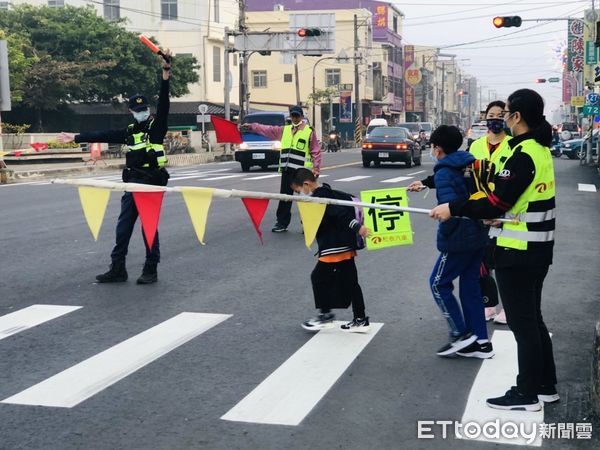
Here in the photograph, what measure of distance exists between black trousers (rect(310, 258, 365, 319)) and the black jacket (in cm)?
13

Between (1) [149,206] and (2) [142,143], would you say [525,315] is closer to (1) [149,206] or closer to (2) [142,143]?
(1) [149,206]

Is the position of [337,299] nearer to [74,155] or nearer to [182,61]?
[74,155]

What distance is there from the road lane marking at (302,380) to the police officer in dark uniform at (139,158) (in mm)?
2870

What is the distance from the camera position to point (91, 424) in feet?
15.8

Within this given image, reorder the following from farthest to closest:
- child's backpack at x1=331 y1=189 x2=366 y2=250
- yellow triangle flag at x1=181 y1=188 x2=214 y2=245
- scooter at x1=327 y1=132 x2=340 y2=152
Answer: scooter at x1=327 y1=132 x2=340 y2=152 < child's backpack at x1=331 y1=189 x2=366 y2=250 < yellow triangle flag at x1=181 y1=188 x2=214 y2=245

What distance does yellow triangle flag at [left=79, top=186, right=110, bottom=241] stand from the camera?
281 inches

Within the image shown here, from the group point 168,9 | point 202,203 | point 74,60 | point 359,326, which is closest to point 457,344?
point 359,326

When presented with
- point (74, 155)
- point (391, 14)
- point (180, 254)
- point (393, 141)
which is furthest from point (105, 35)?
point (391, 14)

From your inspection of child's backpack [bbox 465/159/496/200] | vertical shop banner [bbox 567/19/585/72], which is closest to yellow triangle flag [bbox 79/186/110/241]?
child's backpack [bbox 465/159/496/200]

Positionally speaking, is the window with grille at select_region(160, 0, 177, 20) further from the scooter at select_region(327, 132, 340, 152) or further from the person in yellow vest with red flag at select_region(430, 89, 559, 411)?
the person in yellow vest with red flag at select_region(430, 89, 559, 411)

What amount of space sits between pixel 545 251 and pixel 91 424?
2.73 m

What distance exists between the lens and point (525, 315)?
16.1 ft

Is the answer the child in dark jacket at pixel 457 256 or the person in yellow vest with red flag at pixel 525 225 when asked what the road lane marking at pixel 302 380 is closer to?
the child in dark jacket at pixel 457 256

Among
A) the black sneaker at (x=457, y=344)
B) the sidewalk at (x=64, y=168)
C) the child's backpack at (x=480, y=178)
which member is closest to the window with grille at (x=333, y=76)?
the sidewalk at (x=64, y=168)
